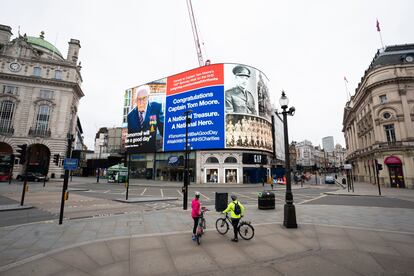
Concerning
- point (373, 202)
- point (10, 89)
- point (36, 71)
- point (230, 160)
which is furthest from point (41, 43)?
point (373, 202)

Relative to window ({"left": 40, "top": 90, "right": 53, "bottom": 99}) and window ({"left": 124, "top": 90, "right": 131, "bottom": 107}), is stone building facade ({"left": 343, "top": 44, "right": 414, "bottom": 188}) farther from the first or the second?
window ({"left": 40, "top": 90, "right": 53, "bottom": 99})

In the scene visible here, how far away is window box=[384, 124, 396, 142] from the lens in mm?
34688

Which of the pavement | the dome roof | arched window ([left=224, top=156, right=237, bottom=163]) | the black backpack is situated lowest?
the pavement

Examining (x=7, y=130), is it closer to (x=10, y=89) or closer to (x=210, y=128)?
(x=10, y=89)

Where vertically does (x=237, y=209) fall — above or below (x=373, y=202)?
above

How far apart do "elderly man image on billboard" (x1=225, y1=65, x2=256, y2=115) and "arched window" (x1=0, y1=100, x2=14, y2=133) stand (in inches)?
1764

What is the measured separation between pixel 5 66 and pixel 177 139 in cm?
3811

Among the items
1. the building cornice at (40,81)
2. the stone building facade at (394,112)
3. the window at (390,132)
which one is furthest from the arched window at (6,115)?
the window at (390,132)

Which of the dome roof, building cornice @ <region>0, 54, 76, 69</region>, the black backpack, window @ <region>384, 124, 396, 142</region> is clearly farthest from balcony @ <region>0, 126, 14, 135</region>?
window @ <region>384, 124, 396, 142</region>

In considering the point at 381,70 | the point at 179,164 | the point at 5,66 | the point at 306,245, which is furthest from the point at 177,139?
the point at 306,245

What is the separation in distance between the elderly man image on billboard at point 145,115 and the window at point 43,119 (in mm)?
19152

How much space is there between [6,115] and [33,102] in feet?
17.7

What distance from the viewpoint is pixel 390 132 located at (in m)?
35.0

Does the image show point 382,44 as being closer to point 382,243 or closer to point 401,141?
point 401,141
